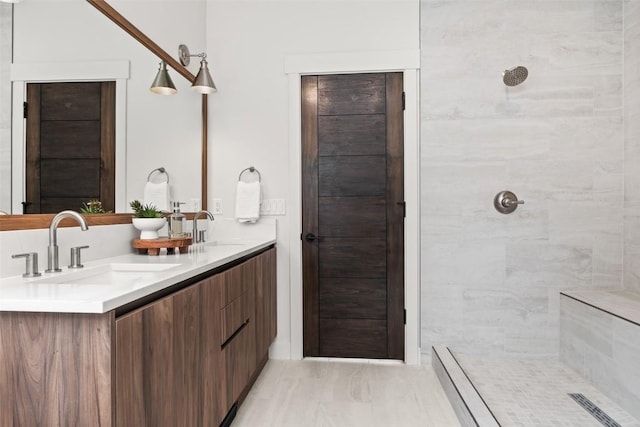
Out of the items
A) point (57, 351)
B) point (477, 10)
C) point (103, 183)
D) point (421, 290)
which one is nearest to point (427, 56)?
point (477, 10)

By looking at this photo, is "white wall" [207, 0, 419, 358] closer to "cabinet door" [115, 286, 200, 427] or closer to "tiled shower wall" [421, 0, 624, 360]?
"tiled shower wall" [421, 0, 624, 360]

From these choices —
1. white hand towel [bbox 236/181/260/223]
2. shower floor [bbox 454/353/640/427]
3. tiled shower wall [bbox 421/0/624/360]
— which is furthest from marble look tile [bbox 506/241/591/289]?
white hand towel [bbox 236/181/260/223]

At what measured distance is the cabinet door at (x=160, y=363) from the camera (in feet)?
3.40

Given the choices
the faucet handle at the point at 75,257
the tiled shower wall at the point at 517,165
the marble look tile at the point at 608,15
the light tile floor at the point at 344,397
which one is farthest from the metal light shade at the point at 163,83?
the marble look tile at the point at 608,15

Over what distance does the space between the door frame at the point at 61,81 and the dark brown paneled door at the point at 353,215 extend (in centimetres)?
119

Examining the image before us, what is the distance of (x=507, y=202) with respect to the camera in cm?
261

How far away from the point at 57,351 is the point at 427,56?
258cm

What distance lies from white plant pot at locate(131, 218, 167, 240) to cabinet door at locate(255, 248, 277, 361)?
1.92 ft

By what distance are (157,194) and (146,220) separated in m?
0.32

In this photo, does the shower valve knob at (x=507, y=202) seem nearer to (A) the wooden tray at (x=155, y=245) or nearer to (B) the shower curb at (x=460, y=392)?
(B) the shower curb at (x=460, y=392)

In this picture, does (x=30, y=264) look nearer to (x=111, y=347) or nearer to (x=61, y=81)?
(x=111, y=347)

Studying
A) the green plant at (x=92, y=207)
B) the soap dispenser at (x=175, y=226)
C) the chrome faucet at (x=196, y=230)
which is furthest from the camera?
the chrome faucet at (x=196, y=230)

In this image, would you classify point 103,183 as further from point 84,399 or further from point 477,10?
point 477,10

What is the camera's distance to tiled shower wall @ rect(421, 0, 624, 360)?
2.59 meters
